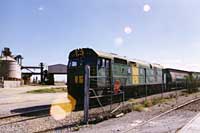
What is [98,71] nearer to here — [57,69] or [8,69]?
[8,69]

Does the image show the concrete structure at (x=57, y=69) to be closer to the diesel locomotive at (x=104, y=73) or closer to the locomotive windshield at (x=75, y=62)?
the diesel locomotive at (x=104, y=73)

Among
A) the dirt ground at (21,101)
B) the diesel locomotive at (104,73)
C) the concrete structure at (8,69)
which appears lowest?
the dirt ground at (21,101)

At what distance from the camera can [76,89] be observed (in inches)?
665

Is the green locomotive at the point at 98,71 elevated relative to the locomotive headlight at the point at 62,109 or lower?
elevated

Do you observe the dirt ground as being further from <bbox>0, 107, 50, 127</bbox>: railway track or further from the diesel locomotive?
the diesel locomotive

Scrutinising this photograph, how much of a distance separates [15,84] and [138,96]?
3495 cm

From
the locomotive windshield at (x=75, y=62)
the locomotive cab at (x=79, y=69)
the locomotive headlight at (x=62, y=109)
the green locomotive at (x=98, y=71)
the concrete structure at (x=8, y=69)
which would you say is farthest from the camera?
the concrete structure at (x=8, y=69)

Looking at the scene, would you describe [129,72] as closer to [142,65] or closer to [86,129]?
[142,65]

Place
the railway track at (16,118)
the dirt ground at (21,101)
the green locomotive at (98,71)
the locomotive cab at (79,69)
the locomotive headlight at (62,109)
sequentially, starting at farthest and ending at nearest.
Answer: the dirt ground at (21,101), the locomotive cab at (79,69), the green locomotive at (98,71), the locomotive headlight at (62,109), the railway track at (16,118)

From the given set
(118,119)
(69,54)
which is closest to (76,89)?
(69,54)

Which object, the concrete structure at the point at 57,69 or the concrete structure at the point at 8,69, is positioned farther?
the concrete structure at the point at 57,69

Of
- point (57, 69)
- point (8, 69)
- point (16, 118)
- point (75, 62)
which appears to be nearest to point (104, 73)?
point (75, 62)

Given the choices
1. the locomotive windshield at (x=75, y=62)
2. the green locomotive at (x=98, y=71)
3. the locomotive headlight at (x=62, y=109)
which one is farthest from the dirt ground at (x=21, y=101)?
the locomotive windshield at (x=75, y=62)

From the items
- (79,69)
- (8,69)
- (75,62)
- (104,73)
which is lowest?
(104,73)
